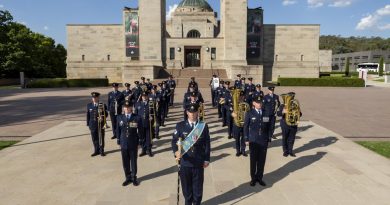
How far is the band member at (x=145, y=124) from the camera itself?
9.41m

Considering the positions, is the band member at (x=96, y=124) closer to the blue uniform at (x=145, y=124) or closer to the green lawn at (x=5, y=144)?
the blue uniform at (x=145, y=124)

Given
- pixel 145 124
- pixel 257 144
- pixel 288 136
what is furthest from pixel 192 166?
pixel 288 136

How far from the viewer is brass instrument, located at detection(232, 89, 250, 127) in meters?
9.41

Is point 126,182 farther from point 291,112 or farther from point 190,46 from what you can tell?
point 190,46

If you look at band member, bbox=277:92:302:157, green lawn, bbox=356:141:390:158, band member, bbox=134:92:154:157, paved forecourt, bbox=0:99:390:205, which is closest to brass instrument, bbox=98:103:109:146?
paved forecourt, bbox=0:99:390:205

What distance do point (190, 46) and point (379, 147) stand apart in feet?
116

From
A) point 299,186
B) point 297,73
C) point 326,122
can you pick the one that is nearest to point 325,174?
point 299,186

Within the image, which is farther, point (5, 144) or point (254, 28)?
point (254, 28)

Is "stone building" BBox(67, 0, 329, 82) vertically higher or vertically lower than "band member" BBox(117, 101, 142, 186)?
higher

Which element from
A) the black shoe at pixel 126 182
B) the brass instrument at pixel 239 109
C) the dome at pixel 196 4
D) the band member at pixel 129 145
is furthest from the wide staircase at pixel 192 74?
the black shoe at pixel 126 182

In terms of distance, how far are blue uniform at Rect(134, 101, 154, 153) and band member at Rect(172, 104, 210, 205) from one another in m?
3.97

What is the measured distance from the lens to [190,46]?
4356 cm

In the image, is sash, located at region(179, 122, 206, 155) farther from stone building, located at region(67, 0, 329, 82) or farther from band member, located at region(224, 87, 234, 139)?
stone building, located at region(67, 0, 329, 82)

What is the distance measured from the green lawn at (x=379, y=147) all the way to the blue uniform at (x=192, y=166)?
689cm
